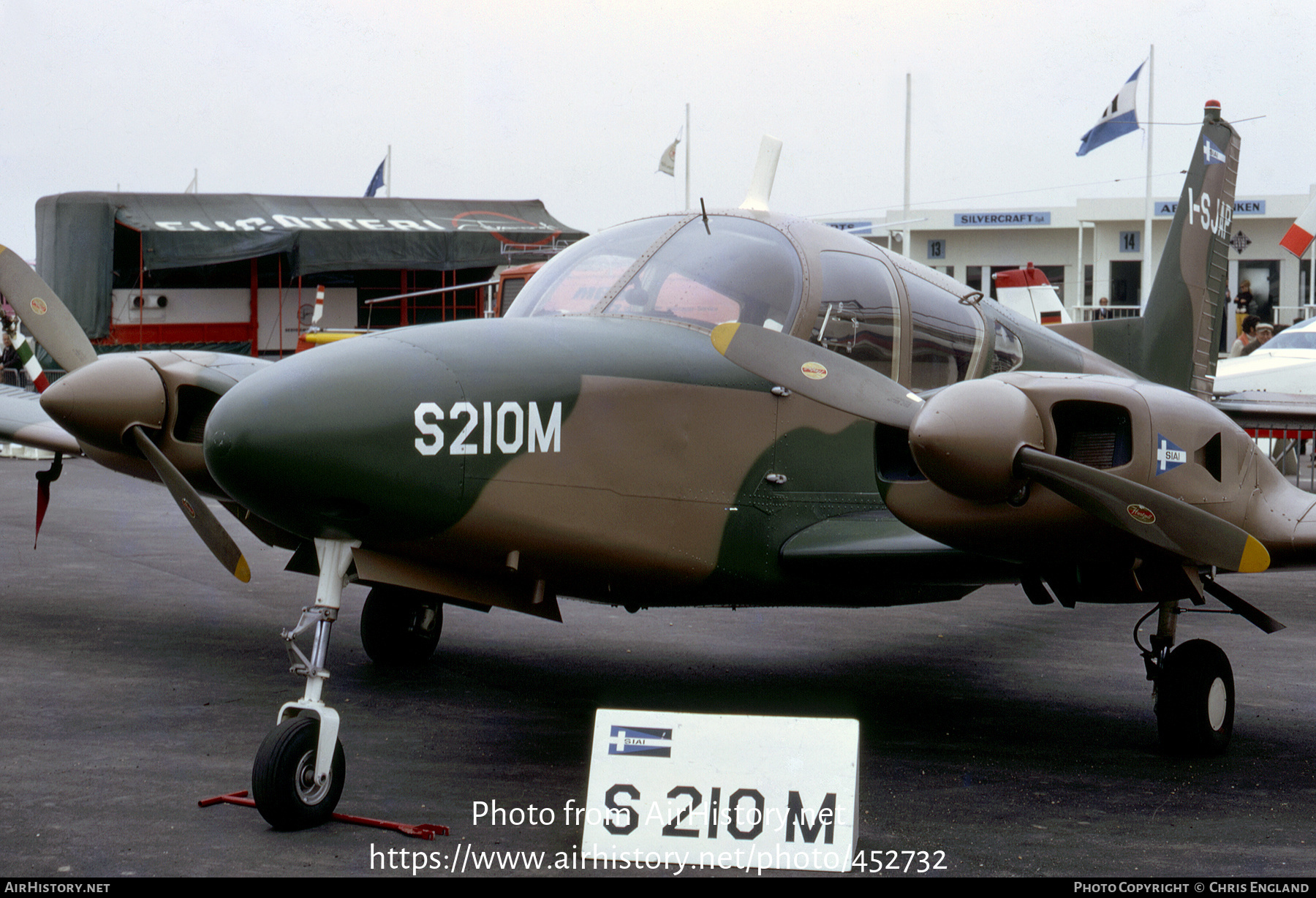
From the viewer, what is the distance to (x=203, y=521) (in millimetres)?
6180

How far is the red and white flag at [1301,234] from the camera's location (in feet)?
43.8

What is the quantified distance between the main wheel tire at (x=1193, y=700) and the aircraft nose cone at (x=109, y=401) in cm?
538

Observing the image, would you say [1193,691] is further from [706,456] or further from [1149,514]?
[706,456]

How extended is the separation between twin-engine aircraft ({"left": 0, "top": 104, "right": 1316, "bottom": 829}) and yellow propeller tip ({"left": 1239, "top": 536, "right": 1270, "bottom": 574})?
1 cm

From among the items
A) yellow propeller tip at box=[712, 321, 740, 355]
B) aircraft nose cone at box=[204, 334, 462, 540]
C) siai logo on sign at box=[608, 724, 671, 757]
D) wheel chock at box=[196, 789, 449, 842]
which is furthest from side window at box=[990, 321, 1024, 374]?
wheel chock at box=[196, 789, 449, 842]

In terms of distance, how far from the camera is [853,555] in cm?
605

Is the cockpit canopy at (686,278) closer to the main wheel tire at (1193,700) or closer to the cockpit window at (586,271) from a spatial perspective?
the cockpit window at (586,271)

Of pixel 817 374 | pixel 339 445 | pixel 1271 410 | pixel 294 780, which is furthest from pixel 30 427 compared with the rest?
pixel 1271 410

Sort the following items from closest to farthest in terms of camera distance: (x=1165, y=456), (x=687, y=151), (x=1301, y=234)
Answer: (x=1165, y=456), (x=1301, y=234), (x=687, y=151)

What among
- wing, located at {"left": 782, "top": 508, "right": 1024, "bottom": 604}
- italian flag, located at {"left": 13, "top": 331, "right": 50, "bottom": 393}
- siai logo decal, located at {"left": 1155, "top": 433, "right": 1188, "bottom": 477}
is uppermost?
italian flag, located at {"left": 13, "top": 331, "right": 50, "bottom": 393}

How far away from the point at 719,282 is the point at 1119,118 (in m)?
26.0

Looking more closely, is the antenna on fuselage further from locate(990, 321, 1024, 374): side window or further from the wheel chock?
the wheel chock

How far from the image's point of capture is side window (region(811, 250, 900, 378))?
256 inches

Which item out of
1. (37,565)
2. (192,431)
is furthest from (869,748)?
(37,565)
